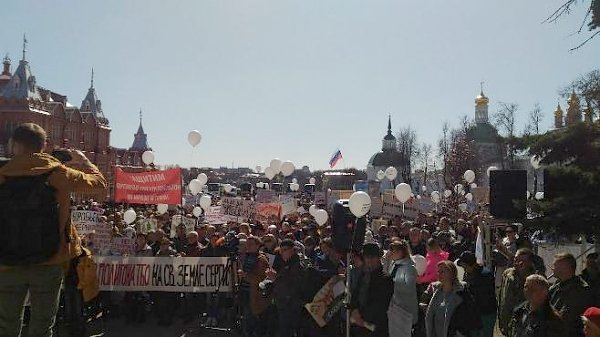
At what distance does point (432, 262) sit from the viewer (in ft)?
28.8

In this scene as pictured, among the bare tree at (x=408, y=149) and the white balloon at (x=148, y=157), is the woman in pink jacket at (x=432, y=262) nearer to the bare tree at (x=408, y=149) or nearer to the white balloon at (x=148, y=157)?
the white balloon at (x=148, y=157)

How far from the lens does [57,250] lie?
342 cm

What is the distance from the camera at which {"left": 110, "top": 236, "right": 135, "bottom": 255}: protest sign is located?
10.4 m

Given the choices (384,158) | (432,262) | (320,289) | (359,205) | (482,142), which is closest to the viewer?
(320,289)

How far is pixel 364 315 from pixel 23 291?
3953 millimetres

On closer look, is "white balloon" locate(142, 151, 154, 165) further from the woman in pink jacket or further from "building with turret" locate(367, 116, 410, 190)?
"building with turret" locate(367, 116, 410, 190)

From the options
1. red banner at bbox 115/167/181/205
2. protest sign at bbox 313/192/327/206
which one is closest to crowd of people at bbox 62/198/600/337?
red banner at bbox 115/167/181/205

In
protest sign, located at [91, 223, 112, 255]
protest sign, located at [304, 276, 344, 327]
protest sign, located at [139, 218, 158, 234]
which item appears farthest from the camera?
protest sign, located at [139, 218, 158, 234]

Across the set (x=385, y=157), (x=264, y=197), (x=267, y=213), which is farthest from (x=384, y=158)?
(x=267, y=213)

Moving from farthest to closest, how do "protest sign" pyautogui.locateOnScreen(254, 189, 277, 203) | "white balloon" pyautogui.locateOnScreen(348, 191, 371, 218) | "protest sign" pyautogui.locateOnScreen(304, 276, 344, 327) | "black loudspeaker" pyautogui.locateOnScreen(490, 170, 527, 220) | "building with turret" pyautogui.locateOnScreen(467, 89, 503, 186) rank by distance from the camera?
"building with turret" pyautogui.locateOnScreen(467, 89, 503, 186)
"protest sign" pyautogui.locateOnScreen(254, 189, 277, 203)
"black loudspeaker" pyautogui.locateOnScreen(490, 170, 527, 220)
"white balloon" pyautogui.locateOnScreen(348, 191, 371, 218)
"protest sign" pyautogui.locateOnScreen(304, 276, 344, 327)

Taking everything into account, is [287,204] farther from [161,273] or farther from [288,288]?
Result: [288,288]

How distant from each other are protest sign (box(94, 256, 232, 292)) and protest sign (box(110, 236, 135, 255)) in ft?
3.28

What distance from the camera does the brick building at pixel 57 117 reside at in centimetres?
5444

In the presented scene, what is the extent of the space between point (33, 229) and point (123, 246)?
738cm
